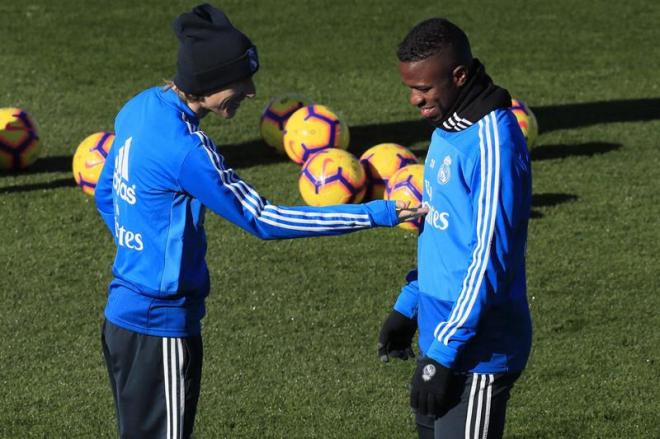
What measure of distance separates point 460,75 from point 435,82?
0.10m

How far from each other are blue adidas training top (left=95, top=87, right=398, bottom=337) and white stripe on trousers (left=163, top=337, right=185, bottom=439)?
0.20 feet

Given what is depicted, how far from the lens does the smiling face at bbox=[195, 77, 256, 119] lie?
211 inches

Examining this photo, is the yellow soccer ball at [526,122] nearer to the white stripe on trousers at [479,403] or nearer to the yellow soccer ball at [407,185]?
the yellow soccer ball at [407,185]

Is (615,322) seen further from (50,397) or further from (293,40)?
(293,40)

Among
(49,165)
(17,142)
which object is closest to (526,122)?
(49,165)

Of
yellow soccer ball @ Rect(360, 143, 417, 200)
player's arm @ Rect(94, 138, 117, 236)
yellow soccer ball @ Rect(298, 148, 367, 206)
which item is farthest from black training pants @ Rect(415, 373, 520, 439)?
yellow soccer ball @ Rect(360, 143, 417, 200)

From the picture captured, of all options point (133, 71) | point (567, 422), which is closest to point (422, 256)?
point (567, 422)

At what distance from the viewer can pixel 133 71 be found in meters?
16.5

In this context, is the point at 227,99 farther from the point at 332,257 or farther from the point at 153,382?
the point at 332,257

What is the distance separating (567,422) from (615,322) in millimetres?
1661

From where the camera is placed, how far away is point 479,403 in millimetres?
5109

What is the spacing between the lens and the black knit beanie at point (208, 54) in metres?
5.28

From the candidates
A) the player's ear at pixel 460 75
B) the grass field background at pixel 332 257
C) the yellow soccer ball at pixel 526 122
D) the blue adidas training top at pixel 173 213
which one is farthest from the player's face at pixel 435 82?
the yellow soccer ball at pixel 526 122

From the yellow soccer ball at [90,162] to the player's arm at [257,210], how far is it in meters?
6.56
